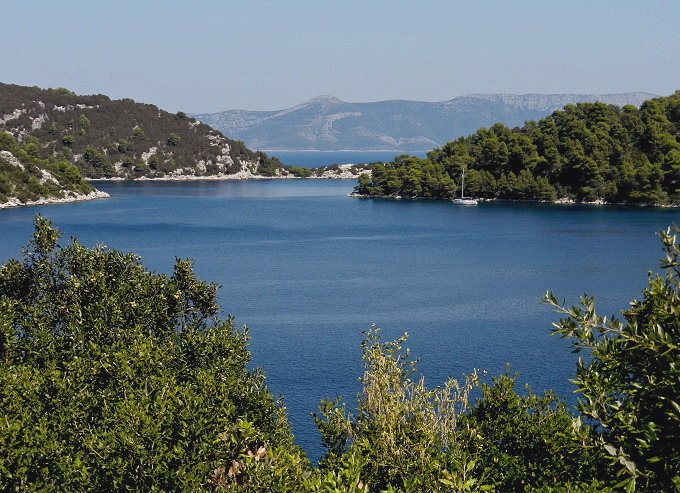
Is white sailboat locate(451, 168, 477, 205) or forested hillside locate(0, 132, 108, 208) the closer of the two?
forested hillside locate(0, 132, 108, 208)

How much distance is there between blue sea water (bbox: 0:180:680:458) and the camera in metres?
49.9

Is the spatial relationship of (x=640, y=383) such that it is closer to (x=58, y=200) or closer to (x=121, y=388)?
(x=121, y=388)

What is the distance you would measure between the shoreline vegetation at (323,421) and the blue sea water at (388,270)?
11663mm

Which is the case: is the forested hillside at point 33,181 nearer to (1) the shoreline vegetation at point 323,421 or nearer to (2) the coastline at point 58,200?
(2) the coastline at point 58,200

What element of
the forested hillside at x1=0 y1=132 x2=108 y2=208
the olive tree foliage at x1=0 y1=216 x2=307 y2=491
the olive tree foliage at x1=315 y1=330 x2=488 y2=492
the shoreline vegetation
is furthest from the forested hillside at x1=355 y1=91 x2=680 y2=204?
the olive tree foliage at x1=315 y1=330 x2=488 y2=492

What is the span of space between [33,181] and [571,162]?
393ft

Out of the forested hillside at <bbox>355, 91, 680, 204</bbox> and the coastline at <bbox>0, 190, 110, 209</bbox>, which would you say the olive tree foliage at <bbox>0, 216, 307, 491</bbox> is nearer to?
the forested hillside at <bbox>355, 91, 680, 204</bbox>

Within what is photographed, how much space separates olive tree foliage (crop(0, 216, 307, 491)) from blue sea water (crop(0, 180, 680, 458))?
8922 millimetres

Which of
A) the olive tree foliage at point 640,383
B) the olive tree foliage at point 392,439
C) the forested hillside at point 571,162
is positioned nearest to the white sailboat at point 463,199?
the forested hillside at point 571,162

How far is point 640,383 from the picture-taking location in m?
15.0

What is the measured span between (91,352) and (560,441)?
18264 mm

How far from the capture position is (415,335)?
184ft

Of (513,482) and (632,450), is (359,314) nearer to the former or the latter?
(513,482)

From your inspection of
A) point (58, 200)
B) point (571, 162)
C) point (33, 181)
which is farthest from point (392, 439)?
point (58, 200)
